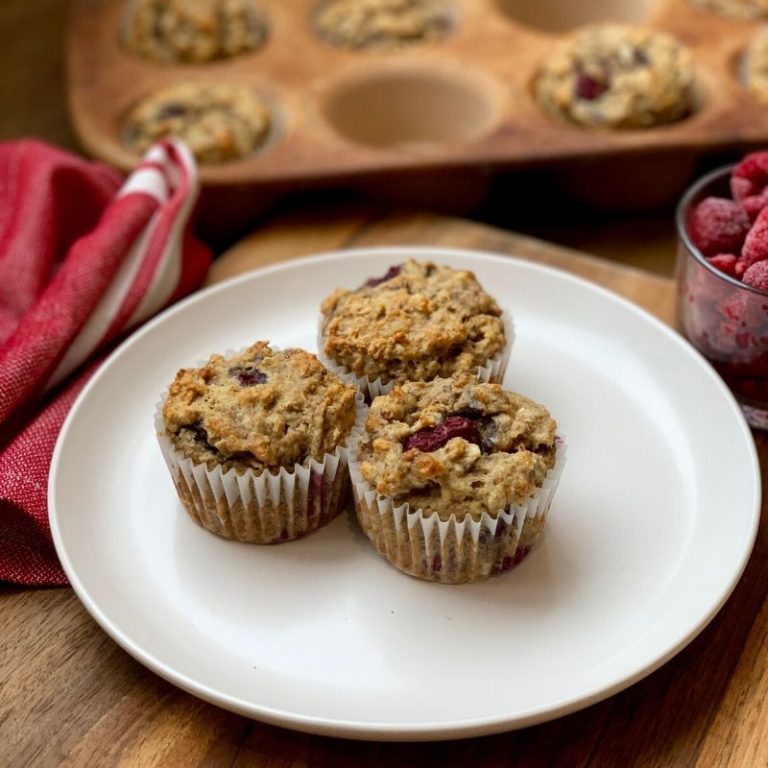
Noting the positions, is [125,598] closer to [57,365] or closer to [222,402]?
[222,402]

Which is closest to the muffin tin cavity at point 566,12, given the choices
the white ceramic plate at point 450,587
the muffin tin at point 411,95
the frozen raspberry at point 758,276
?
the muffin tin at point 411,95

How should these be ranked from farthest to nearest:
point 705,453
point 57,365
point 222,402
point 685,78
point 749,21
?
point 749,21 < point 685,78 < point 57,365 < point 705,453 < point 222,402

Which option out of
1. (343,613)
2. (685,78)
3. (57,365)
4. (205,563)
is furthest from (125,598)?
(685,78)

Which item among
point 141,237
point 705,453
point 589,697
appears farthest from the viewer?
point 141,237

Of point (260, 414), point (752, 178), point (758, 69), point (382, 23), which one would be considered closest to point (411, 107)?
Answer: point (382, 23)

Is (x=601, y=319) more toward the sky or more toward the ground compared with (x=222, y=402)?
more toward the ground

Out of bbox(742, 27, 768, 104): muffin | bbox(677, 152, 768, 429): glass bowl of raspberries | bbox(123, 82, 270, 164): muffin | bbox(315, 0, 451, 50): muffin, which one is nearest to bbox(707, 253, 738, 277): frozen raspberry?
bbox(677, 152, 768, 429): glass bowl of raspberries

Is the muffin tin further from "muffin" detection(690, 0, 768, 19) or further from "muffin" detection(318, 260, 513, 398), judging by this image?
"muffin" detection(318, 260, 513, 398)
